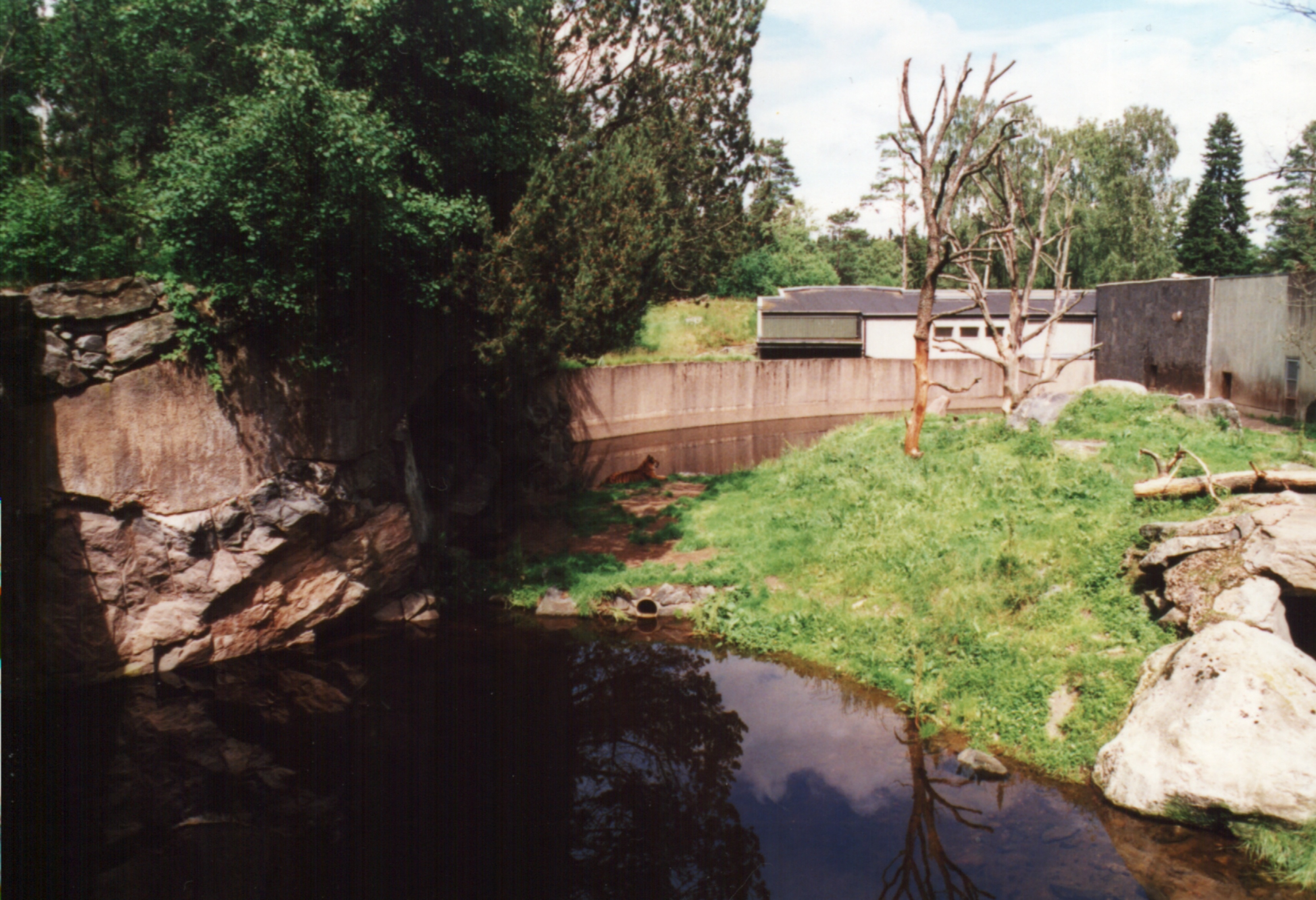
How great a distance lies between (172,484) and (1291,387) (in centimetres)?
2577

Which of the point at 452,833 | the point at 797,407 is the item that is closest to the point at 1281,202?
the point at 797,407

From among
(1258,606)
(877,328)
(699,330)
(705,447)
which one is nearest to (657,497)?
(705,447)

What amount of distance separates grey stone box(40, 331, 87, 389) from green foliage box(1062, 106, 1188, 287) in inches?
1913

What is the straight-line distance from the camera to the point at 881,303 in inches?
1631

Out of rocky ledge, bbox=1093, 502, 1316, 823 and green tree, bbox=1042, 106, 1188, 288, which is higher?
green tree, bbox=1042, 106, 1188, 288

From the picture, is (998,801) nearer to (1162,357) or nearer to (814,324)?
(1162,357)

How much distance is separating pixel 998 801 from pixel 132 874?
7.81 metres

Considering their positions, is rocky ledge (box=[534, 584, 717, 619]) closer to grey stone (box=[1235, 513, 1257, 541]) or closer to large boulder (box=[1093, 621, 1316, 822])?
large boulder (box=[1093, 621, 1316, 822])

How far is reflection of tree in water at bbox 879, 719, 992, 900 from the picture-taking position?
23.7ft

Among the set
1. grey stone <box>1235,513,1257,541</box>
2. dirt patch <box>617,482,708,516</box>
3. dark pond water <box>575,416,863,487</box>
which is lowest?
dark pond water <box>575,416,863,487</box>

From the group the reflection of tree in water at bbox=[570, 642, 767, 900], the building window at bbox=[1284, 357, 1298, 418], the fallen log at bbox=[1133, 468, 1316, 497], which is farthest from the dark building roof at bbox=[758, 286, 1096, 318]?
the reflection of tree in water at bbox=[570, 642, 767, 900]

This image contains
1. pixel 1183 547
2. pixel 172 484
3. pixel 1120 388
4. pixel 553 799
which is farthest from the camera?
pixel 1120 388

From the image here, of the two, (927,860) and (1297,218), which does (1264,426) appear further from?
(927,860)

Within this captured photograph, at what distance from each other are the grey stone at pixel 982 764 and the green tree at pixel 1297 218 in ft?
35.8
